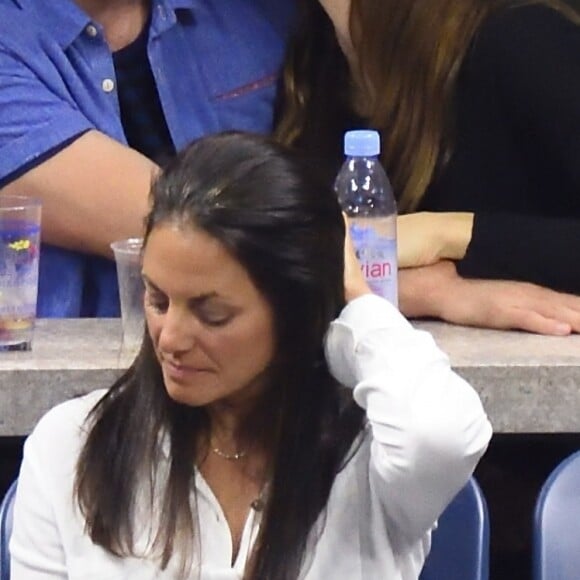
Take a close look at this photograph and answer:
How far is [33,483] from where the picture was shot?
4.49 ft

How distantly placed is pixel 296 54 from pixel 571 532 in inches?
32.8

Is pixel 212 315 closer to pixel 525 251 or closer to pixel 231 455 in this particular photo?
pixel 231 455

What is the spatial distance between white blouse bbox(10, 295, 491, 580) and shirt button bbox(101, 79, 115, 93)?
1.95 feet

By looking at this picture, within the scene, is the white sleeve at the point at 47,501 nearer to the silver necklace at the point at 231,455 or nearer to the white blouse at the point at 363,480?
the white blouse at the point at 363,480

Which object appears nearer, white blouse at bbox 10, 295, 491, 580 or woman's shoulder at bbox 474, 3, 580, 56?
white blouse at bbox 10, 295, 491, 580

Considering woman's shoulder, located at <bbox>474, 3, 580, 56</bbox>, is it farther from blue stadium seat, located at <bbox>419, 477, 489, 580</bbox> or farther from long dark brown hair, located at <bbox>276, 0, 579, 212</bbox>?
blue stadium seat, located at <bbox>419, 477, 489, 580</bbox>

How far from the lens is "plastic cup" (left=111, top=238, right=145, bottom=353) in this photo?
1597 mm

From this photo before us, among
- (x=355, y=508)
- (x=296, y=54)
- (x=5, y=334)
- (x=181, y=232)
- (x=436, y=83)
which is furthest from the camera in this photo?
(x=296, y=54)

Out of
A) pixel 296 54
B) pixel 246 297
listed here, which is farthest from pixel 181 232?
pixel 296 54

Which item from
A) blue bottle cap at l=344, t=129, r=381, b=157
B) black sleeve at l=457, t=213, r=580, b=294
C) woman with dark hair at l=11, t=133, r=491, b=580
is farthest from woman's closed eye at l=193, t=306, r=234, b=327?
black sleeve at l=457, t=213, r=580, b=294

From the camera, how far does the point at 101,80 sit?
6.15 feet

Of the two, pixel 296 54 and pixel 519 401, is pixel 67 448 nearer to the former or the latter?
pixel 519 401

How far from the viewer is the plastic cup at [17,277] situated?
5.28 ft

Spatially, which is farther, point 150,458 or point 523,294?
point 523,294
